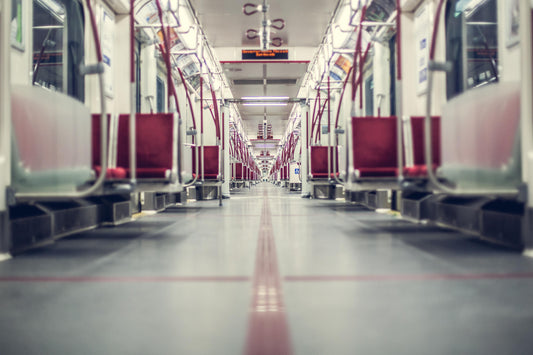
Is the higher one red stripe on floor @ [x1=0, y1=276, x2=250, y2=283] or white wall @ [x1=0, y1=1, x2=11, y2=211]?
white wall @ [x1=0, y1=1, x2=11, y2=211]

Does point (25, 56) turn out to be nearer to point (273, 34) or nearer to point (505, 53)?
point (505, 53)

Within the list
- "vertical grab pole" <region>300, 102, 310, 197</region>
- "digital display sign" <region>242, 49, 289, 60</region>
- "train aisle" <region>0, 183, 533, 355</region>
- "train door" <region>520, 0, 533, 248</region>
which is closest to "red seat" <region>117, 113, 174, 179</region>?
"train aisle" <region>0, 183, 533, 355</region>

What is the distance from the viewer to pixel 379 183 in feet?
13.2

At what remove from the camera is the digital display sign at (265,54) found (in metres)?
11.3

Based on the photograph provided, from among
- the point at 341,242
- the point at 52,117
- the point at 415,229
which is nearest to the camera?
the point at 52,117

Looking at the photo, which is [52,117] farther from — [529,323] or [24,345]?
[529,323]

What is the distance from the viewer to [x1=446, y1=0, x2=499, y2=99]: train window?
15.4ft

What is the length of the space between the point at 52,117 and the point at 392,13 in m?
5.01

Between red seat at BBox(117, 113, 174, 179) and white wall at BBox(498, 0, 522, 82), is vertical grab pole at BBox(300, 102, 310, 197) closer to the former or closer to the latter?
red seat at BBox(117, 113, 174, 179)

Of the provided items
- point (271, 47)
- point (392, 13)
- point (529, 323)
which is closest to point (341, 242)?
point (529, 323)

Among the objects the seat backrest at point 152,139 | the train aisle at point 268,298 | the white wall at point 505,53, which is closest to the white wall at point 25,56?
the seat backrest at point 152,139

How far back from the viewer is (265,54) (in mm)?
11367

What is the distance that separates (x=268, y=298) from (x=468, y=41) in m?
4.27

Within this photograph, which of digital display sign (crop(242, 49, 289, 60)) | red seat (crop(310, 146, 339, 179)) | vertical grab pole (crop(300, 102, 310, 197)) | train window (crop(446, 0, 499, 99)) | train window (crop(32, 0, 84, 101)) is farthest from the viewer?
digital display sign (crop(242, 49, 289, 60))
